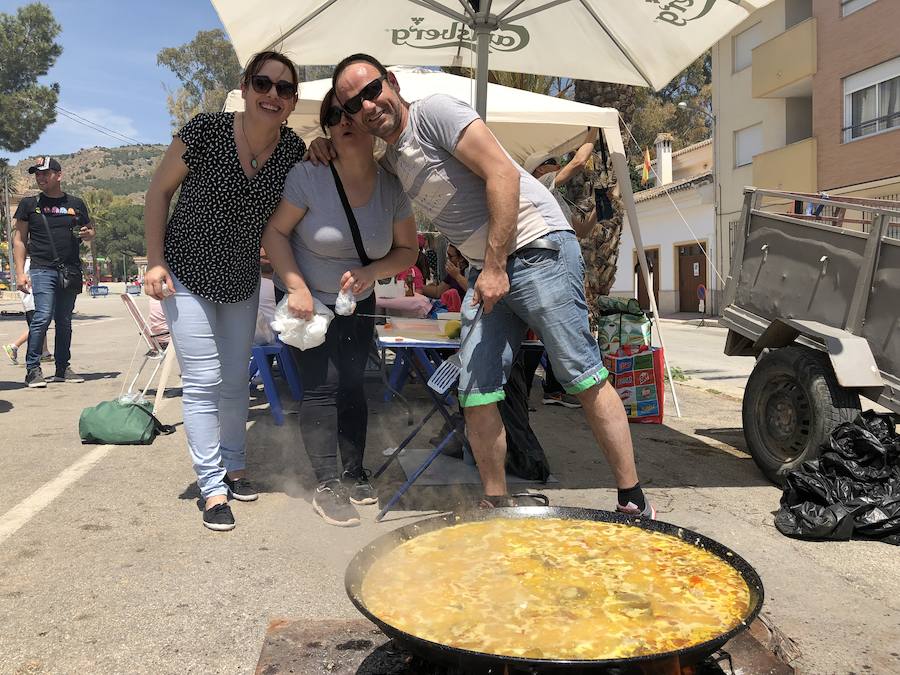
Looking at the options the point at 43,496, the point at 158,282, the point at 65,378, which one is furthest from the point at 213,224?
the point at 65,378

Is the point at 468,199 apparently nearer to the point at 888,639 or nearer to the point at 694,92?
the point at 888,639

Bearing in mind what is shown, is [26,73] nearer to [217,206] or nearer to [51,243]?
[51,243]

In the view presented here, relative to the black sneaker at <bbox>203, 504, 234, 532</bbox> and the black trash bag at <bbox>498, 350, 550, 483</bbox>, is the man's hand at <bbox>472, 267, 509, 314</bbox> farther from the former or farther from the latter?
the black sneaker at <bbox>203, 504, 234, 532</bbox>

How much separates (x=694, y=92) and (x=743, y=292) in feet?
127

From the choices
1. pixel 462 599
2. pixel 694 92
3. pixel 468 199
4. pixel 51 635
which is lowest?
pixel 51 635

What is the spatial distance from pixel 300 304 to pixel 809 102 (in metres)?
23.1

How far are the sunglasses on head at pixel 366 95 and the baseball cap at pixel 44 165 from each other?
18.0 ft

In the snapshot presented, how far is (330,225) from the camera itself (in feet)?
10.7

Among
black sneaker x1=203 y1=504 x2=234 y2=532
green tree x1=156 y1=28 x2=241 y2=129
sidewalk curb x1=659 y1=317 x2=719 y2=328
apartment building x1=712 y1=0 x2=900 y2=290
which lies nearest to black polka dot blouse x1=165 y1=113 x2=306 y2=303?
black sneaker x1=203 y1=504 x2=234 y2=532

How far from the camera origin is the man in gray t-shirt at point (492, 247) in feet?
8.99

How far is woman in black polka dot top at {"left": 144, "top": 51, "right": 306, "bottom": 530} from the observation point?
3.15 m

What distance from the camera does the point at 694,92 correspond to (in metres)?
39.2

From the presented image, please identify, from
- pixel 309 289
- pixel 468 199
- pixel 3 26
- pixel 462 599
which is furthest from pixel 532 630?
pixel 3 26

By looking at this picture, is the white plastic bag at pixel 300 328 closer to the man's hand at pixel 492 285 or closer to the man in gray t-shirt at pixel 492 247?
the man in gray t-shirt at pixel 492 247
